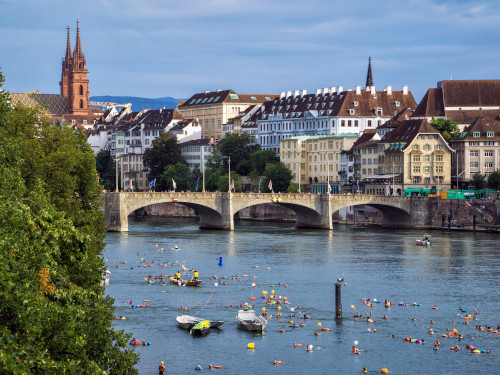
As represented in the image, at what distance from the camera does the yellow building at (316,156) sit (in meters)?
140

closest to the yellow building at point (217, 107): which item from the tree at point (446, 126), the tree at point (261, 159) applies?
the tree at point (261, 159)

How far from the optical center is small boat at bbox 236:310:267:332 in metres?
45.8

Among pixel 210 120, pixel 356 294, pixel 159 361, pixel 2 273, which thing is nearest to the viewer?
pixel 2 273

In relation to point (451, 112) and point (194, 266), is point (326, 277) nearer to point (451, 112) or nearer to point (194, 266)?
point (194, 266)

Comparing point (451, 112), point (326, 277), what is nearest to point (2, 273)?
point (326, 277)

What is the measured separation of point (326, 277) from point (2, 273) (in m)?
45.0

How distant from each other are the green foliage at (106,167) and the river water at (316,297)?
76341 mm

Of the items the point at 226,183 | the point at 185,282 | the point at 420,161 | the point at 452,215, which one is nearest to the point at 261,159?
the point at 226,183

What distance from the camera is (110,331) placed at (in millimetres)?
25203

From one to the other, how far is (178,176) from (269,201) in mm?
50870

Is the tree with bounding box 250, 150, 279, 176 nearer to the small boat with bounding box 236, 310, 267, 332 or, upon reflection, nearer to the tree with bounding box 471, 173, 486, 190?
the tree with bounding box 471, 173, 486, 190

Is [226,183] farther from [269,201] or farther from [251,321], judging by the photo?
[251,321]

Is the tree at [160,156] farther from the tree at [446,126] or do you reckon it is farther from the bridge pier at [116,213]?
the bridge pier at [116,213]

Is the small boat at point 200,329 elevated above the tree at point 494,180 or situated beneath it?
situated beneath
